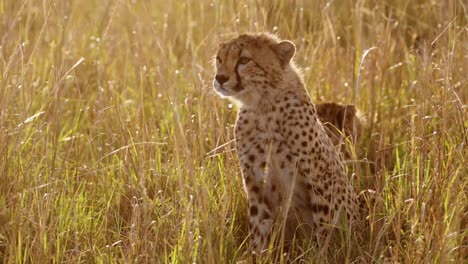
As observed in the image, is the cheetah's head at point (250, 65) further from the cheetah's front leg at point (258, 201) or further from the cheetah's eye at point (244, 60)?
the cheetah's front leg at point (258, 201)

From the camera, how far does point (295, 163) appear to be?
309 cm

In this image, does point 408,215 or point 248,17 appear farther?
point 248,17

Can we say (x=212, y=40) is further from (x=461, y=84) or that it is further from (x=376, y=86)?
(x=461, y=84)

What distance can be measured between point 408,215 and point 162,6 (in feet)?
10.2

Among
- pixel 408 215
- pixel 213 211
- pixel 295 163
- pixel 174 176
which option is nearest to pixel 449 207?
pixel 408 215

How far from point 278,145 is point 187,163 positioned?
67 centimetres

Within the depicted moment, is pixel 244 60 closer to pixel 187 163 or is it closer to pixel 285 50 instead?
pixel 285 50

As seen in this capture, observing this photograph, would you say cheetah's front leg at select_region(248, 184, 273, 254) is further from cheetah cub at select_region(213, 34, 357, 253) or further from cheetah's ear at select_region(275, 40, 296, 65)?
cheetah's ear at select_region(275, 40, 296, 65)

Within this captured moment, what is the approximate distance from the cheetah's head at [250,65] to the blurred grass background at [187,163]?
14 cm

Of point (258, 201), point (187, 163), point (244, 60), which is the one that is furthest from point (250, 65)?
point (187, 163)

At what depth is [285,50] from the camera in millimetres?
3260

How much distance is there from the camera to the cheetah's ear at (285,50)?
3244mm

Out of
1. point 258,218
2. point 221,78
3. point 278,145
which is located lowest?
point 258,218

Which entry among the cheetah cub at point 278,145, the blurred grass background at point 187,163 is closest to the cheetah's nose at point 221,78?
the cheetah cub at point 278,145
